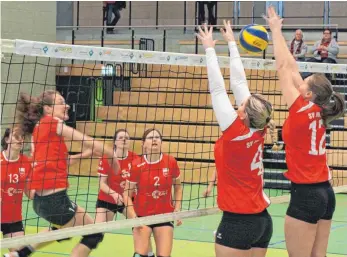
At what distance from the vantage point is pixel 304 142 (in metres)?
4.64

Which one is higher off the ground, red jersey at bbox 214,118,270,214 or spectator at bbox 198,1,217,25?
spectator at bbox 198,1,217,25

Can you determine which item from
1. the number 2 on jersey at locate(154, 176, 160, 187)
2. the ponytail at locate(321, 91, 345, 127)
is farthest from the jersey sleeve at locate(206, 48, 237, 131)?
the number 2 on jersey at locate(154, 176, 160, 187)

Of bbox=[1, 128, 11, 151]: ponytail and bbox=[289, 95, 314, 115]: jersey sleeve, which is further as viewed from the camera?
bbox=[1, 128, 11, 151]: ponytail

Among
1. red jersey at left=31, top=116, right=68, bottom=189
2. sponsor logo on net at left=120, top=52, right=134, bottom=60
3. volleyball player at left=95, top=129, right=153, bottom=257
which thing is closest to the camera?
red jersey at left=31, top=116, right=68, bottom=189

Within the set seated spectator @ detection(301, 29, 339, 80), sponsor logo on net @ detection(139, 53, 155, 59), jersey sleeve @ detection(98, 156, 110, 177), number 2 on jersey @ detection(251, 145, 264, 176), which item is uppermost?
seated spectator @ detection(301, 29, 339, 80)

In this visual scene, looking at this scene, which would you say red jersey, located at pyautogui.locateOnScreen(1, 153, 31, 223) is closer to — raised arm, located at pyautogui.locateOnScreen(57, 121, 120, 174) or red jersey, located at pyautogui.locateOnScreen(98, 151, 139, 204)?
red jersey, located at pyautogui.locateOnScreen(98, 151, 139, 204)

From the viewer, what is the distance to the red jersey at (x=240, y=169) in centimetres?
413

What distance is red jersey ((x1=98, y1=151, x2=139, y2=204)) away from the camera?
611 centimetres

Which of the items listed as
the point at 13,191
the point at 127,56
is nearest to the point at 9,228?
the point at 13,191

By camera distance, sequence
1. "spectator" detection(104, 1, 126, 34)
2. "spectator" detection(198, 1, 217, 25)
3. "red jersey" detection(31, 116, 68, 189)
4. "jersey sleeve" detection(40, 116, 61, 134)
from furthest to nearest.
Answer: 1. "spectator" detection(104, 1, 126, 34)
2. "spectator" detection(198, 1, 217, 25)
3. "red jersey" detection(31, 116, 68, 189)
4. "jersey sleeve" detection(40, 116, 61, 134)

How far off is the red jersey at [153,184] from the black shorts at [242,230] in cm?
154

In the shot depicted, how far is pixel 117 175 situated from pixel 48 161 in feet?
3.11

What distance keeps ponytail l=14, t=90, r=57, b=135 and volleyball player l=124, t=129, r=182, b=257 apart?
3.12 feet

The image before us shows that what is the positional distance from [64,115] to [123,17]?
49.8 ft
